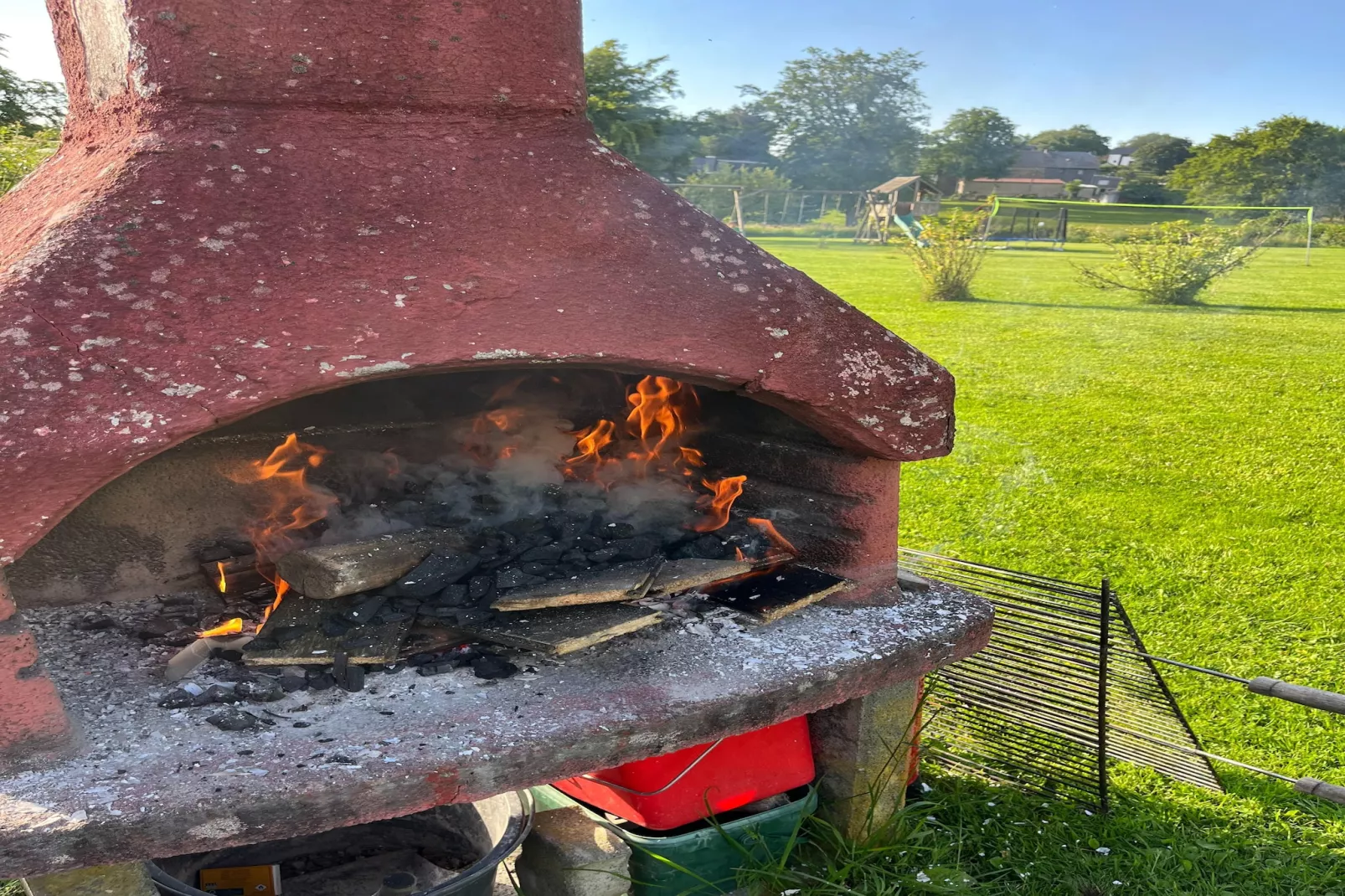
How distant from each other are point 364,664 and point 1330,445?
6693 millimetres

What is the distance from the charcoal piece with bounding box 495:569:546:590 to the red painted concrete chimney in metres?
0.58

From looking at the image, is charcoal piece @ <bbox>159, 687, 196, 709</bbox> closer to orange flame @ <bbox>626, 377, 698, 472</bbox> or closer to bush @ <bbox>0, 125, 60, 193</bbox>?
orange flame @ <bbox>626, 377, 698, 472</bbox>

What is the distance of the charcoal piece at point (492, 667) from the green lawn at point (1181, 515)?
139cm

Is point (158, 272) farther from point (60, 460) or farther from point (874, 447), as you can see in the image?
point (874, 447)

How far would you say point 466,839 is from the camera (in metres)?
2.32

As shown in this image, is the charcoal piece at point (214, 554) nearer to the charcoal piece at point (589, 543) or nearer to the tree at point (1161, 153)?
the charcoal piece at point (589, 543)

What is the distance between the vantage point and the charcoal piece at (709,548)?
2461 mm

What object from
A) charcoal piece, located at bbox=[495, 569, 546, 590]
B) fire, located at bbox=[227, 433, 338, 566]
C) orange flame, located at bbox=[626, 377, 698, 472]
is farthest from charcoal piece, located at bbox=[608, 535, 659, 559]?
fire, located at bbox=[227, 433, 338, 566]

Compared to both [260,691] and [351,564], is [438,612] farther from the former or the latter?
[260,691]

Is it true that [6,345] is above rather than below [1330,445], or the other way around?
above

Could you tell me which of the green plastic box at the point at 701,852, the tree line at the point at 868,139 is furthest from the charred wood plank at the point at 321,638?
the tree line at the point at 868,139

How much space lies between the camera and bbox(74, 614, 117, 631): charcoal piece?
212cm

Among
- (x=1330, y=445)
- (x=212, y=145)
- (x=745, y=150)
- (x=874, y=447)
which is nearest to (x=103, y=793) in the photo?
(x=212, y=145)

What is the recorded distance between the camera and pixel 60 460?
4.68 feet
